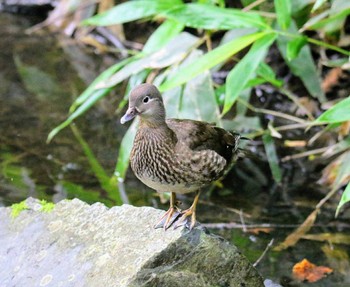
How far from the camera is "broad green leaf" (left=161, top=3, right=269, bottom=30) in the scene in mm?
4762

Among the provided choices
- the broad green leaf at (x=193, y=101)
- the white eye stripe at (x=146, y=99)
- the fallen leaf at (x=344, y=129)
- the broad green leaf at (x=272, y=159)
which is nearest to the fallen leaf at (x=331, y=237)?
the broad green leaf at (x=272, y=159)

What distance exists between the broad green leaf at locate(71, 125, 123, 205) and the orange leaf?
135 cm

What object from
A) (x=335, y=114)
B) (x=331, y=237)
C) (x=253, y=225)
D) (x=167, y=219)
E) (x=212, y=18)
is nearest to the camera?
(x=167, y=219)

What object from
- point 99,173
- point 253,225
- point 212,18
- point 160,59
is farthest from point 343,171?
point 99,173

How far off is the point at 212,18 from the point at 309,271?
5.35 ft

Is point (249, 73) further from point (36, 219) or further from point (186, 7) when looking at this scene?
point (36, 219)

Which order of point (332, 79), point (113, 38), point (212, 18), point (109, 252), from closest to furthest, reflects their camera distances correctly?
1. point (109, 252)
2. point (212, 18)
3. point (332, 79)
4. point (113, 38)

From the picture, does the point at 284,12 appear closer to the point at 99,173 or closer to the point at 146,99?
the point at 146,99

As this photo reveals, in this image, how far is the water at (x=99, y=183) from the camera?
504cm

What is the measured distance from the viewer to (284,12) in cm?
486

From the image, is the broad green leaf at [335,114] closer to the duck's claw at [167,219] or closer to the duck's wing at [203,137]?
the duck's wing at [203,137]

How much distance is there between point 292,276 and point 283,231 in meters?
0.55

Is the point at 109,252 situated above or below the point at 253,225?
above

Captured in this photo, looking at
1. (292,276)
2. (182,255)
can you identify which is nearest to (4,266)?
(182,255)
